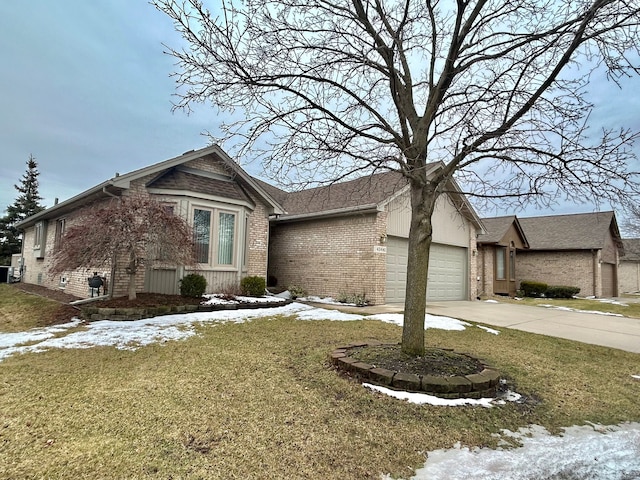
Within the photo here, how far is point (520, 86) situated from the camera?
5109mm

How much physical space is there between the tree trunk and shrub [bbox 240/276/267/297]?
7.08m

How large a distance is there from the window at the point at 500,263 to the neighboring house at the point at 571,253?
0.72 feet

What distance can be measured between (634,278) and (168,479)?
40.8 meters

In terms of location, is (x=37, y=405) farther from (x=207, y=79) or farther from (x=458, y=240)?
(x=458, y=240)

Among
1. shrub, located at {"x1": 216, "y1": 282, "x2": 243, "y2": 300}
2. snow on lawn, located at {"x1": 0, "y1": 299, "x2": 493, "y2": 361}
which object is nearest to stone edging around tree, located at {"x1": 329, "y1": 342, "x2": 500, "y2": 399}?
snow on lawn, located at {"x1": 0, "y1": 299, "x2": 493, "y2": 361}

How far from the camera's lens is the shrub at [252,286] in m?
11.2

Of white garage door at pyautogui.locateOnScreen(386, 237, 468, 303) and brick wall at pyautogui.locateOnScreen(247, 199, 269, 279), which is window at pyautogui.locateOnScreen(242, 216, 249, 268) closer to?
brick wall at pyautogui.locateOnScreen(247, 199, 269, 279)

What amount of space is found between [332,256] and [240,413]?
9984mm

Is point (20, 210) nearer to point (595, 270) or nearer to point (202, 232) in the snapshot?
point (202, 232)

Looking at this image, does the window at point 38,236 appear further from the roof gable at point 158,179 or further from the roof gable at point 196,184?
the roof gable at point 196,184

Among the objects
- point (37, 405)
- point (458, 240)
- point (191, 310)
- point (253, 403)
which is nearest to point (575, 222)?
point (458, 240)

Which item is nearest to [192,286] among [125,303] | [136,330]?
[125,303]

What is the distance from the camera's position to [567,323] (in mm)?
9758

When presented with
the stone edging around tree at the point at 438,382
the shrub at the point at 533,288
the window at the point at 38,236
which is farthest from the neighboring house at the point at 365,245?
the window at the point at 38,236
